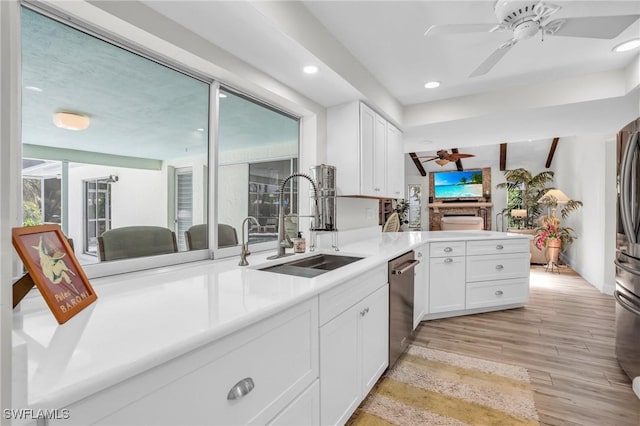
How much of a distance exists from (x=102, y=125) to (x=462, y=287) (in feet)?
11.1

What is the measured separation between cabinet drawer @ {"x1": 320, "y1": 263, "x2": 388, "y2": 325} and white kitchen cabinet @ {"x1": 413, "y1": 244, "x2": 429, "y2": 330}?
0.95m

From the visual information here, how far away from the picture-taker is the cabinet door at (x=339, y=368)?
1390mm

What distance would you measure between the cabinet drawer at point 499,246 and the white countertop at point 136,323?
2336mm

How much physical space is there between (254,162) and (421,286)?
2.01 m

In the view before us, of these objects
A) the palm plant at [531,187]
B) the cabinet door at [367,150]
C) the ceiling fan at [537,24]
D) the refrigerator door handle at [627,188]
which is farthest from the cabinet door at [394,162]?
the palm plant at [531,187]

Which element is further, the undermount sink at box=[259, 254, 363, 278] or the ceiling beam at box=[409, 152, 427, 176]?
the ceiling beam at box=[409, 152, 427, 176]

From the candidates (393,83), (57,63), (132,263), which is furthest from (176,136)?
(393,83)

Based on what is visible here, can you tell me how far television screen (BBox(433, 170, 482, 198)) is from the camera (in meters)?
9.75

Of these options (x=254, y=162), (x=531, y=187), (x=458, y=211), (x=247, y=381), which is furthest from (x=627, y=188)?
(x=458, y=211)

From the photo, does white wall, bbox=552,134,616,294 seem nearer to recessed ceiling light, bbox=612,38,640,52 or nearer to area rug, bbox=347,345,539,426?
recessed ceiling light, bbox=612,38,640,52

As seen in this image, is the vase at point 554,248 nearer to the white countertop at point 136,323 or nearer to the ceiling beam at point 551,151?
the ceiling beam at point 551,151

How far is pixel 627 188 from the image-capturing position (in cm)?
203

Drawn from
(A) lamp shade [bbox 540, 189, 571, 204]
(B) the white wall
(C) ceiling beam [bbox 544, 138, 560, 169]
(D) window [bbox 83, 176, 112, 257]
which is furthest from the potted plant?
(D) window [bbox 83, 176, 112, 257]

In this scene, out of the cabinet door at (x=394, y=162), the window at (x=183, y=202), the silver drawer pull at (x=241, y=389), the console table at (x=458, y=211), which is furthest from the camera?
the console table at (x=458, y=211)
